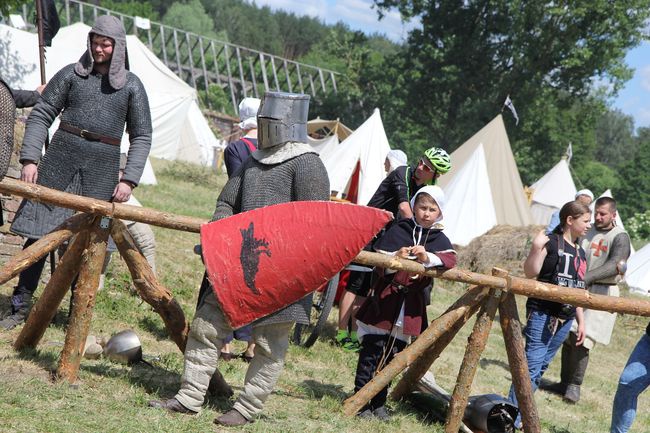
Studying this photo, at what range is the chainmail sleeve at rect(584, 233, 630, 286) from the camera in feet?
22.7

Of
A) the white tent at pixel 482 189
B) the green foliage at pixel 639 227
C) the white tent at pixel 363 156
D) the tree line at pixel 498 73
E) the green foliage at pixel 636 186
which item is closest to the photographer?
the white tent at pixel 482 189

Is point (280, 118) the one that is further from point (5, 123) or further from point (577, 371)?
point (577, 371)

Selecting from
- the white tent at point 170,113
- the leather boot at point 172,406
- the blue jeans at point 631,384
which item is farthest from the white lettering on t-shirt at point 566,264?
the white tent at point 170,113

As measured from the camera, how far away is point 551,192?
2719 centimetres

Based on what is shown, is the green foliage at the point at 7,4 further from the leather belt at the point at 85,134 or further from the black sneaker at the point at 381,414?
the black sneaker at the point at 381,414

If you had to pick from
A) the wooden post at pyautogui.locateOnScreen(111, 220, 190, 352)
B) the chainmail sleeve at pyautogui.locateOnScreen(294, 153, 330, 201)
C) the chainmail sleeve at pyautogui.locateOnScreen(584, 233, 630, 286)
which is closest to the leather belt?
the wooden post at pyautogui.locateOnScreen(111, 220, 190, 352)

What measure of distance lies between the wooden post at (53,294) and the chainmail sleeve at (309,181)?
1.14m

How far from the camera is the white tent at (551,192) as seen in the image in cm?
2719

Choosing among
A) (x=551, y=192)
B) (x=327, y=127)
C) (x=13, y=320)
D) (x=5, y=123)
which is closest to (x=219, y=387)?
(x=13, y=320)

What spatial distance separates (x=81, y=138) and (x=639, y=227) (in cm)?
3368

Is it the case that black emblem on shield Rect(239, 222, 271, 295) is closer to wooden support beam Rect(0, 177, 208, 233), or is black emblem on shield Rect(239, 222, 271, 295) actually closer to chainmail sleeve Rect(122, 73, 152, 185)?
wooden support beam Rect(0, 177, 208, 233)

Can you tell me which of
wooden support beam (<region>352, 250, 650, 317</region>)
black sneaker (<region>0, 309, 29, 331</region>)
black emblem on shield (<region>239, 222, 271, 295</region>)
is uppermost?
wooden support beam (<region>352, 250, 650, 317</region>)

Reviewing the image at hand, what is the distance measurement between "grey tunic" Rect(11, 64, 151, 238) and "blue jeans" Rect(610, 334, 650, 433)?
122 inches

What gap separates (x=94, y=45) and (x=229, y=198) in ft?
4.24
